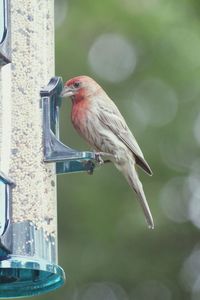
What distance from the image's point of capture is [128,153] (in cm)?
1236

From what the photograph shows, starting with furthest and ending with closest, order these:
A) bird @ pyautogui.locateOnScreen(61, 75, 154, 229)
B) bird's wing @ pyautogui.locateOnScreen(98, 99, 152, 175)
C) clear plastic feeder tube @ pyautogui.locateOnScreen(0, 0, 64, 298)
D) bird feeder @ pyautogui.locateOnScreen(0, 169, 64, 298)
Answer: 1. bird's wing @ pyautogui.locateOnScreen(98, 99, 152, 175)
2. bird @ pyautogui.locateOnScreen(61, 75, 154, 229)
3. clear plastic feeder tube @ pyautogui.locateOnScreen(0, 0, 64, 298)
4. bird feeder @ pyautogui.locateOnScreen(0, 169, 64, 298)

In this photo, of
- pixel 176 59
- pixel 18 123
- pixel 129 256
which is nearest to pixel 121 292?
pixel 129 256

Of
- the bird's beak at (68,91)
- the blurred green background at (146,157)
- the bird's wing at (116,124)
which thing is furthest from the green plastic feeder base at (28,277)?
the blurred green background at (146,157)

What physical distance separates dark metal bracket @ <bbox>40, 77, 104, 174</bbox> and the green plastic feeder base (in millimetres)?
819

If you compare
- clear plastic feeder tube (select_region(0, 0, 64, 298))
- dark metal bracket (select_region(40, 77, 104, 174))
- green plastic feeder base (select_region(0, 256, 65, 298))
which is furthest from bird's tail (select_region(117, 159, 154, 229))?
green plastic feeder base (select_region(0, 256, 65, 298))

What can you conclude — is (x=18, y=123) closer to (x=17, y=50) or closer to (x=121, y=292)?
(x=17, y=50)

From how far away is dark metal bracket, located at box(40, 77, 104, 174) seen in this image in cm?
1047

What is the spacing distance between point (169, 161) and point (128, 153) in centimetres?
552

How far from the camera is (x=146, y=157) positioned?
1736 centimetres

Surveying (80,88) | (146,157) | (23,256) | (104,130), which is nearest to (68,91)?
(80,88)

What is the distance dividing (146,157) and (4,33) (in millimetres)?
7314

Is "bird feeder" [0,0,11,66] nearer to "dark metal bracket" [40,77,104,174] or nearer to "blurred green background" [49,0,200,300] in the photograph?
"dark metal bracket" [40,77,104,174]

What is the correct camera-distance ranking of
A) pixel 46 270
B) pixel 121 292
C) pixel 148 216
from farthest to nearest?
pixel 121 292 < pixel 148 216 < pixel 46 270

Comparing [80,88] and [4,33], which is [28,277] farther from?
[80,88]
